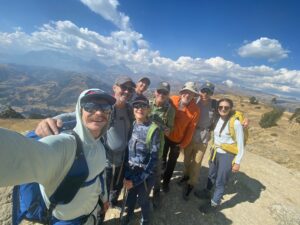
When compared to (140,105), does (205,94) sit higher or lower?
higher

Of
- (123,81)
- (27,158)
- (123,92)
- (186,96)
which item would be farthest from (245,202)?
(27,158)

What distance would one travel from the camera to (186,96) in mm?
5547

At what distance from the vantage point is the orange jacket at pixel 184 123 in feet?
18.7

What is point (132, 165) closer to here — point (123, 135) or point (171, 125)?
point (123, 135)

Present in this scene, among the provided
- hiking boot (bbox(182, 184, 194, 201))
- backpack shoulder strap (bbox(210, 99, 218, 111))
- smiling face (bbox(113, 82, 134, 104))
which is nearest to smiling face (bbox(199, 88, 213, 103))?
backpack shoulder strap (bbox(210, 99, 218, 111))

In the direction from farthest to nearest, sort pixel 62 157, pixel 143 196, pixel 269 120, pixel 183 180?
1. pixel 269 120
2. pixel 183 180
3. pixel 143 196
4. pixel 62 157

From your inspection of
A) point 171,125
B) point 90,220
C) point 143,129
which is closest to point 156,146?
point 143,129

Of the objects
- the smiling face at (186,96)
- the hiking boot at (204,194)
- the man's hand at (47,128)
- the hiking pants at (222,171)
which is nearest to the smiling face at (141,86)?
the smiling face at (186,96)

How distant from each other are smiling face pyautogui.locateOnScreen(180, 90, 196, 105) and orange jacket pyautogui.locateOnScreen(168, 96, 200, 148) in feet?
0.49

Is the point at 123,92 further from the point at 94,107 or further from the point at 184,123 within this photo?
the point at 94,107

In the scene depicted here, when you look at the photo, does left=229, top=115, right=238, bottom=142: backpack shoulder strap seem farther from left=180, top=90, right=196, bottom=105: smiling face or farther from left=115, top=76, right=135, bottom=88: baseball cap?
left=115, top=76, right=135, bottom=88: baseball cap

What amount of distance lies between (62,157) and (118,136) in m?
2.84

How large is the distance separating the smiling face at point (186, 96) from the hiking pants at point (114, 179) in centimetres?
234

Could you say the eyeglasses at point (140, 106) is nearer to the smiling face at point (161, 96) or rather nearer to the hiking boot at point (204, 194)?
the smiling face at point (161, 96)
